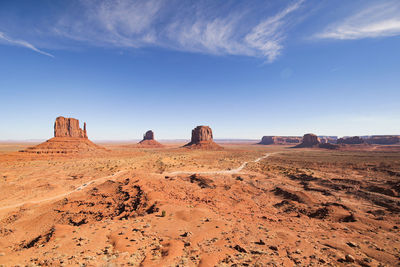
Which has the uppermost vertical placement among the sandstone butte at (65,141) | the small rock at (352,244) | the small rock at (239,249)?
the sandstone butte at (65,141)

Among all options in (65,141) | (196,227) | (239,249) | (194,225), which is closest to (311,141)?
(194,225)

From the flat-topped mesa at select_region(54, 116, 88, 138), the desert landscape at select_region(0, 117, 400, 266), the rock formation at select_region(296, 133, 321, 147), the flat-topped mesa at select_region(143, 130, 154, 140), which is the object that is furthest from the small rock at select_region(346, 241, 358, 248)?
the rock formation at select_region(296, 133, 321, 147)

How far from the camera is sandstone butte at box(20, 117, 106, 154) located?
56194 millimetres

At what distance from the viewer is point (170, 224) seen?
37.5ft

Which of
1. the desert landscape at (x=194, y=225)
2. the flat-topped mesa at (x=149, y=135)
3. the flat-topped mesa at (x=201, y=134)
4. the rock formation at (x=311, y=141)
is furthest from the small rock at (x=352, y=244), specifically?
the rock formation at (x=311, y=141)

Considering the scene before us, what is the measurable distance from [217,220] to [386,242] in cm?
1080

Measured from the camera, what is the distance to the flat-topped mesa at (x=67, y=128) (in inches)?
2659

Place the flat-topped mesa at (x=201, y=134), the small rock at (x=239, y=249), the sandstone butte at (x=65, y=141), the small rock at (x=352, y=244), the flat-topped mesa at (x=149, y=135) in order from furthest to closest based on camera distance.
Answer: the flat-topped mesa at (x=149, y=135)
the flat-topped mesa at (x=201, y=134)
the sandstone butte at (x=65, y=141)
the small rock at (x=352, y=244)
the small rock at (x=239, y=249)

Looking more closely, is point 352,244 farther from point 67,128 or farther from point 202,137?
point 202,137

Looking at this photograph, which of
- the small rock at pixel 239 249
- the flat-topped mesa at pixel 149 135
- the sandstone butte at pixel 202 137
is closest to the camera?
the small rock at pixel 239 249

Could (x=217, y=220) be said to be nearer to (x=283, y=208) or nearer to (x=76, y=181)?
(x=283, y=208)

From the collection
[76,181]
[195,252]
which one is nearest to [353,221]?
[195,252]

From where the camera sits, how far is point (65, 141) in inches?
2507

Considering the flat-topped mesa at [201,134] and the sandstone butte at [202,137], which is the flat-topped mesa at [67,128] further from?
the flat-topped mesa at [201,134]
